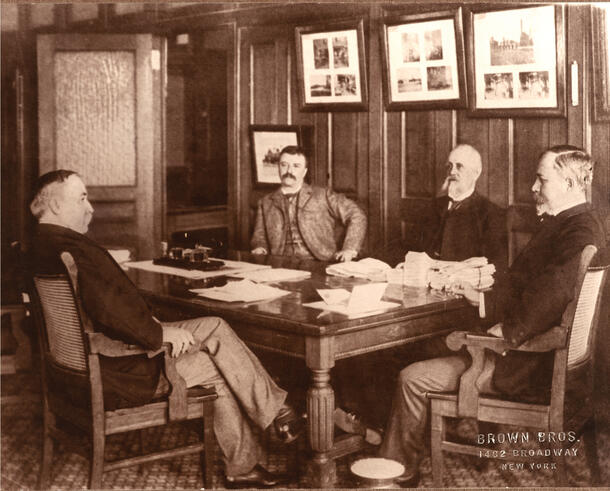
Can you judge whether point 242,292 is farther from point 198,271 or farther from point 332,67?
point 332,67

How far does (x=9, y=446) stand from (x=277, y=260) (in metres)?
1.49

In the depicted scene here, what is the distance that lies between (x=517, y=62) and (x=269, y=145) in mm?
1921

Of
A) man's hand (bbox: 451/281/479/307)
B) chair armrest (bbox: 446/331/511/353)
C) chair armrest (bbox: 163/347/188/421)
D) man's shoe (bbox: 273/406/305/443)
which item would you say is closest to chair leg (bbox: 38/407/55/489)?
chair armrest (bbox: 163/347/188/421)

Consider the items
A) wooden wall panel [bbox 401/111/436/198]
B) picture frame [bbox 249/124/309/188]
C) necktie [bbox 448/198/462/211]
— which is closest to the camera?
necktie [bbox 448/198/462/211]

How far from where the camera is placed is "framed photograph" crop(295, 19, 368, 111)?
190 inches

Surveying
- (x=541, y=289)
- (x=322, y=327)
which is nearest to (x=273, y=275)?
(x=322, y=327)

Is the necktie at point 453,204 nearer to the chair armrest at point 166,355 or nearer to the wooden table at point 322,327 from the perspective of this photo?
the wooden table at point 322,327

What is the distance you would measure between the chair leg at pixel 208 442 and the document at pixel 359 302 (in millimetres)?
522

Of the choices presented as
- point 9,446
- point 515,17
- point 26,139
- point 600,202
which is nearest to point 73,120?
point 26,139

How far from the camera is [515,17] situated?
396cm

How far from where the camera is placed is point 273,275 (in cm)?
356

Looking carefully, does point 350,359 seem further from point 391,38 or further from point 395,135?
point 391,38

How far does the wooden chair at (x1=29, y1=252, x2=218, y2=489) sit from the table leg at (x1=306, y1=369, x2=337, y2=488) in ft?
1.40

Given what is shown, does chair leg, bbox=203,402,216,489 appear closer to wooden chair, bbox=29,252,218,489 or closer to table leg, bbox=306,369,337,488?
wooden chair, bbox=29,252,218,489
